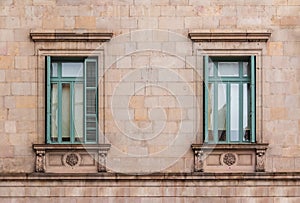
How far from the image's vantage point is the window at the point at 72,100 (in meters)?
21.2

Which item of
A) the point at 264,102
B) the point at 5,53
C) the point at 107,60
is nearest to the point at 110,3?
the point at 107,60

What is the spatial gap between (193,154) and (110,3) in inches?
150

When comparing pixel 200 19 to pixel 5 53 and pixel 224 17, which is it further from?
pixel 5 53

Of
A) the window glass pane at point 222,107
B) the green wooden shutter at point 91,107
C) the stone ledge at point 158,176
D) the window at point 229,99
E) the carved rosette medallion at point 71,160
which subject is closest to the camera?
the stone ledge at point 158,176

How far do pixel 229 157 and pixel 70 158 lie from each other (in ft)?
11.4

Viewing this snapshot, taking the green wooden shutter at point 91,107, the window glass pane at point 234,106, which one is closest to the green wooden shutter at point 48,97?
the green wooden shutter at point 91,107

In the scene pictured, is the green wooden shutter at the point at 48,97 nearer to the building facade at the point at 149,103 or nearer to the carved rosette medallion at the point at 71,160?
the building facade at the point at 149,103

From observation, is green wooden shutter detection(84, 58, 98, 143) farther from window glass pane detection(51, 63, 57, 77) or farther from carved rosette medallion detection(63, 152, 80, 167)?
window glass pane detection(51, 63, 57, 77)

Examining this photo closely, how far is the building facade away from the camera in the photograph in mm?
21031

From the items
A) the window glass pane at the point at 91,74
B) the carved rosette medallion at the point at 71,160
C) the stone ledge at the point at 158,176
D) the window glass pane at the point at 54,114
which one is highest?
the window glass pane at the point at 91,74

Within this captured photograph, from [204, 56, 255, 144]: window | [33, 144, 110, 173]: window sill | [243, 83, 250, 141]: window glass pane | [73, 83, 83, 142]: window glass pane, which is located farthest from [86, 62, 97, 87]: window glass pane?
[243, 83, 250, 141]: window glass pane

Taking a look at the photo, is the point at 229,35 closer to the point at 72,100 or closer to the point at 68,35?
the point at 68,35

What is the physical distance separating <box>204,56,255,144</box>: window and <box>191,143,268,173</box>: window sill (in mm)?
299

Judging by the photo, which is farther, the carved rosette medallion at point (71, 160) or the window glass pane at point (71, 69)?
the window glass pane at point (71, 69)
